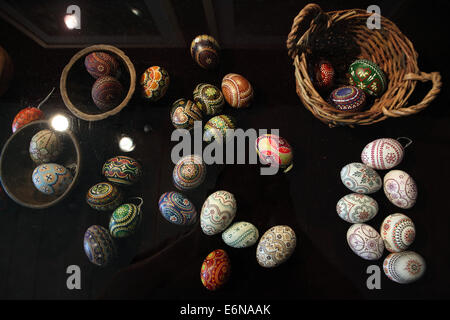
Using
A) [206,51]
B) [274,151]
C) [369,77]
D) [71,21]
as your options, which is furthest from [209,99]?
[71,21]

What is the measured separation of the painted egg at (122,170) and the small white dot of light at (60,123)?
249 mm

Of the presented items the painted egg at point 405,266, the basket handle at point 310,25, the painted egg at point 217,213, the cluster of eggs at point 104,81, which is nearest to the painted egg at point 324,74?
the basket handle at point 310,25

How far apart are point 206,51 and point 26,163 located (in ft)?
3.13

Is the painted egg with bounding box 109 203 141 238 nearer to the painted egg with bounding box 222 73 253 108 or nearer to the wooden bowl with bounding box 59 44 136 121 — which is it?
the wooden bowl with bounding box 59 44 136 121

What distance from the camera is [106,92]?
51.5 inches

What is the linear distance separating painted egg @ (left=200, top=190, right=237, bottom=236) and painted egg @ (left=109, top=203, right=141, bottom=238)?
282 mm

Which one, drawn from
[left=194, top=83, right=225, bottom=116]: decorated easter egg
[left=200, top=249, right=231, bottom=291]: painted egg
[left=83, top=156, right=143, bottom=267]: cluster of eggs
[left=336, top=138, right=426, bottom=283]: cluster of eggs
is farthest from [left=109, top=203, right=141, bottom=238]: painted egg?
[left=336, top=138, right=426, bottom=283]: cluster of eggs

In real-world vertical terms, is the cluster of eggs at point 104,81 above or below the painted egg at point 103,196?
above

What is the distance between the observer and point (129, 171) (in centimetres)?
129

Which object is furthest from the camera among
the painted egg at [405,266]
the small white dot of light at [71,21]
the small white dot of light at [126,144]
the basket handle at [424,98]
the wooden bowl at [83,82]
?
the small white dot of light at [71,21]

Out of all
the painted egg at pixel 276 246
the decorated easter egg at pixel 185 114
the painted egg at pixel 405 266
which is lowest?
the painted egg at pixel 405 266

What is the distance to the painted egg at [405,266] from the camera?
1.20 metres

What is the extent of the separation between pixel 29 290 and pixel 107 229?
1.38 feet

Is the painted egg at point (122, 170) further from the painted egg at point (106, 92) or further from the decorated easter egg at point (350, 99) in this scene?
the decorated easter egg at point (350, 99)
